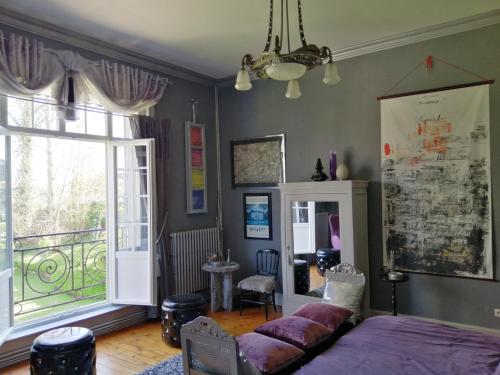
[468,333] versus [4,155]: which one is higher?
[4,155]

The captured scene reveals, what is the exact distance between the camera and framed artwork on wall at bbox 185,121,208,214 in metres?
4.72

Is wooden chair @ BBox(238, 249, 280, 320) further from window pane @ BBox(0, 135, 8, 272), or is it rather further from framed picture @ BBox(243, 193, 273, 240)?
window pane @ BBox(0, 135, 8, 272)

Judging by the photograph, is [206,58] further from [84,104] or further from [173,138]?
[84,104]

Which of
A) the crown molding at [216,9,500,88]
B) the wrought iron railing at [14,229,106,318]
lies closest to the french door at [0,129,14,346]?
the wrought iron railing at [14,229,106,318]

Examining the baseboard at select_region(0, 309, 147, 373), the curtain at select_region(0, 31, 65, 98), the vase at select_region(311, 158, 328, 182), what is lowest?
the baseboard at select_region(0, 309, 147, 373)

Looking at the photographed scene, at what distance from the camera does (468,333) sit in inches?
88.3

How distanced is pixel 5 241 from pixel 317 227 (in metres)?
2.84

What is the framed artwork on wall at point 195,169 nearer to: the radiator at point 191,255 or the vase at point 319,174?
the radiator at point 191,255

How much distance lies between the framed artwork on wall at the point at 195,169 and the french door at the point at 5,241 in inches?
76.9

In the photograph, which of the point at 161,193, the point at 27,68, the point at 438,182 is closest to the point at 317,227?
the point at 438,182

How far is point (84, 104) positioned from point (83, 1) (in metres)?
1.06

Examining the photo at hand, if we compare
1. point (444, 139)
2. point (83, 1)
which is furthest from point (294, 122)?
point (83, 1)

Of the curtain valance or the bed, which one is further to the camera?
the curtain valance

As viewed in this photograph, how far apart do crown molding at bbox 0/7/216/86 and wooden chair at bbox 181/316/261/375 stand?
288 cm
